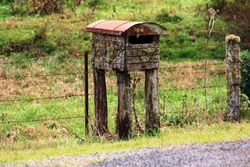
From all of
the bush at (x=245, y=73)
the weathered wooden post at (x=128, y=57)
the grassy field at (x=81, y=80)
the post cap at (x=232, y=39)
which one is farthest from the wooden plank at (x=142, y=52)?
the bush at (x=245, y=73)

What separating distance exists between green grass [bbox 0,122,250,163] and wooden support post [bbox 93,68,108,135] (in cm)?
100

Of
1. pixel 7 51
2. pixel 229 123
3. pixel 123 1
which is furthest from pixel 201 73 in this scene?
pixel 123 1

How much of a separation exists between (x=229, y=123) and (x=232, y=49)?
1495 millimetres

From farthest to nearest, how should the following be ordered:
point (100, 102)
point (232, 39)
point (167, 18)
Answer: point (167, 18), point (232, 39), point (100, 102)

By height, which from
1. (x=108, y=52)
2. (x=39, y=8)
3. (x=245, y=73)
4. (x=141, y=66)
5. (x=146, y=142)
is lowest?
(x=146, y=142)

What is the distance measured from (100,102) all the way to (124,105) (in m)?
0.78

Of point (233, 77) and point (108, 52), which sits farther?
point (233, 77)

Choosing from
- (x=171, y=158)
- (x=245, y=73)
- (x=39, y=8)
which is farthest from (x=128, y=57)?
(x=39, y=8)

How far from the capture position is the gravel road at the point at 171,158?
9.60 metres

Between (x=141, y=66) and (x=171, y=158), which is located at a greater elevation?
(x=141, y=66)

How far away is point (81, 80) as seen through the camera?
21.4 metres

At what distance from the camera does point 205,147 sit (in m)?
10.7

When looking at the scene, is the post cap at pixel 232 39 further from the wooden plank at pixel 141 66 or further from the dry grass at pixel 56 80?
the dry grass at pixel 56 80

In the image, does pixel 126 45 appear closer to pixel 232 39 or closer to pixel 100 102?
pixel 100 102
